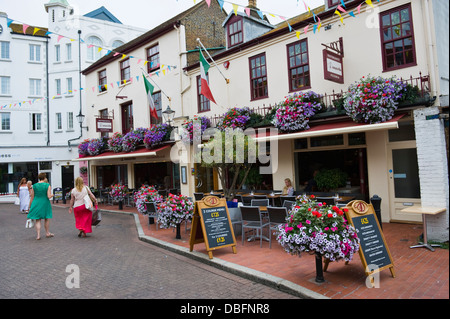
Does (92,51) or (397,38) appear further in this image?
(92,51)

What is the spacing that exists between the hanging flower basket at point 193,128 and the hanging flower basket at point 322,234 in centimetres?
916

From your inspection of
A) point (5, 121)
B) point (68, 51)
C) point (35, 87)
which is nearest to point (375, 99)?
point (68, 51)

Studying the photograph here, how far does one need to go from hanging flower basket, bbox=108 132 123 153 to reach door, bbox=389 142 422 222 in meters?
13.6

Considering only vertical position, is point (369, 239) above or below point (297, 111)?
below

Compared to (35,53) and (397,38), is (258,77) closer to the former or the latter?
(397,38)

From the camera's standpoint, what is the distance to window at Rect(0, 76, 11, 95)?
81.1ft

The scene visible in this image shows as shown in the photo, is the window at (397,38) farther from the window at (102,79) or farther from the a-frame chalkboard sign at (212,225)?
the window at (102,79)

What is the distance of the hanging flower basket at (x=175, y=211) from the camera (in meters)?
8.03

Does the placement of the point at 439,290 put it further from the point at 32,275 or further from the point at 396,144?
the point at 32,275

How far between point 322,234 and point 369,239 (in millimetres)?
909

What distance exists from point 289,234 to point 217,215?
2.27 metres

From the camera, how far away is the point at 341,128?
8.48 m

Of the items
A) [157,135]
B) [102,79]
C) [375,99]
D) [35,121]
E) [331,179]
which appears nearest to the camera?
[375,99]
